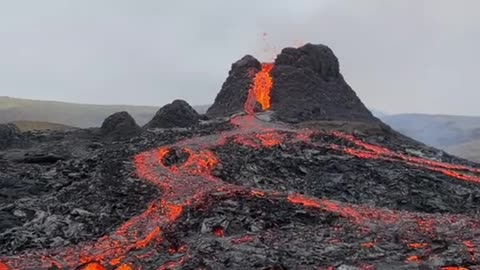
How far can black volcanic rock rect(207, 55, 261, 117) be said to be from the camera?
78250 millimetres

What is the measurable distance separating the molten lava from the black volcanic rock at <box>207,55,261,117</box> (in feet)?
2.27

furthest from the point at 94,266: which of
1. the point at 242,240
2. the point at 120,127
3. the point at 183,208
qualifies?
the point at 120,127

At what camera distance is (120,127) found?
6481 cm

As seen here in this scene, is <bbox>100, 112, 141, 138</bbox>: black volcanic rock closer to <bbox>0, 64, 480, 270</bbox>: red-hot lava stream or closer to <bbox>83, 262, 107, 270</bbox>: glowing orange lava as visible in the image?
<bbox>0, 64, 480, 270</bbox>: red-hot lava stream

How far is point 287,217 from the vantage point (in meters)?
32.0

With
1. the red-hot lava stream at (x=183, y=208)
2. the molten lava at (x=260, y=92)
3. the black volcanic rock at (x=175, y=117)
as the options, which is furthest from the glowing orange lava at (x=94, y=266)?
the molten lava at (x=260, y=92)

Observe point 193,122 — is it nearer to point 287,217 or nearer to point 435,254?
point 287,217

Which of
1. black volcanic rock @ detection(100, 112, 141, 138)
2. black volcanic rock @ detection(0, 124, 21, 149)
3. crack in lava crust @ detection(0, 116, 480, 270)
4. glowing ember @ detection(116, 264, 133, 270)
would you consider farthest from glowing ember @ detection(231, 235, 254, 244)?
black volcanic rock @ detection(0, 124, 21, 149)

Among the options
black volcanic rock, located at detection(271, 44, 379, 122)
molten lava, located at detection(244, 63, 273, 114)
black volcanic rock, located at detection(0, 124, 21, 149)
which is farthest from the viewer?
molten lava, located at detection(244, 63, 273, 114)

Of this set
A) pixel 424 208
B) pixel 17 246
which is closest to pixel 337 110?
pixel 424 208

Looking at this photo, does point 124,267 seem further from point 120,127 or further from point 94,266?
point 120,127

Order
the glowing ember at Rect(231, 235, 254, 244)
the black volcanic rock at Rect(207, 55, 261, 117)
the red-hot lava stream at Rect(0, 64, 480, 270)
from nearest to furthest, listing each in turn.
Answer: the glowing ember at Rect(231, 235, 254, 244) → the red-hot lava stream at Rect(0, 64, 480, 270) → the black volcanic rock at Rect(207, 55, 261, 117)

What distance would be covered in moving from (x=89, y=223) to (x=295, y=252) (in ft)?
44.8

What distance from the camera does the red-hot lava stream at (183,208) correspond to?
2727 centimetres
